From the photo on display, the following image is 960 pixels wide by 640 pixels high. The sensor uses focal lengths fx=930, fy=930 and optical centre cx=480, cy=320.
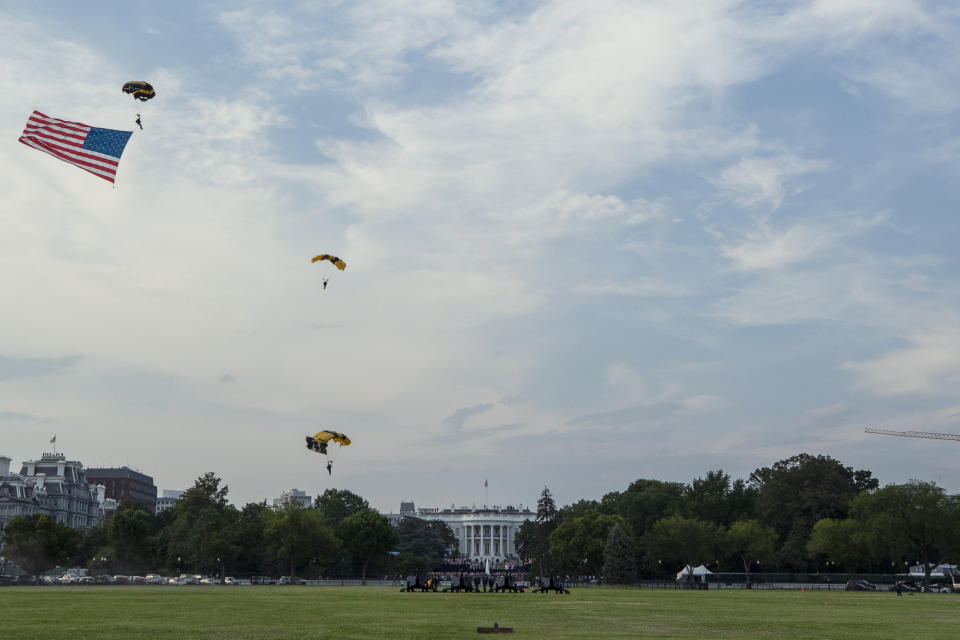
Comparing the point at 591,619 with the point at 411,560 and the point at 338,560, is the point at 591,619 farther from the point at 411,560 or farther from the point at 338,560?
the point at 411,560

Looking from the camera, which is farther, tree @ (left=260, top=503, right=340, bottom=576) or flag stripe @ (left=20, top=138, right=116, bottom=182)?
tree @ (left=260, top=503, right=340, bottom=576)

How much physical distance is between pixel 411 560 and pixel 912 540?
90.9m

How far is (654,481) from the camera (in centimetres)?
16612

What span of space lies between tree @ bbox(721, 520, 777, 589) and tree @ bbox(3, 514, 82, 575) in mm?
91273

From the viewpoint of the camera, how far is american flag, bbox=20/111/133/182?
35.6m

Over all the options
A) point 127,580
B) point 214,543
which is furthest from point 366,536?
point 127,580

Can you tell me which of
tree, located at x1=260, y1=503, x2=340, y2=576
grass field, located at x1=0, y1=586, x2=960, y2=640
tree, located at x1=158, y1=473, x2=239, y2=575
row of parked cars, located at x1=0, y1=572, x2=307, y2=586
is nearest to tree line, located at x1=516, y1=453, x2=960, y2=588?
tree, located at x1=260, y1=503, x2=340, y2=576

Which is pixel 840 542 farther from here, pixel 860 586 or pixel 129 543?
pixel 129 543

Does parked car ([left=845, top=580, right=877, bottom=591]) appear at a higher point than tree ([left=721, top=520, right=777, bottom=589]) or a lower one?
lower

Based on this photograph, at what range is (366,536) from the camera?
149m

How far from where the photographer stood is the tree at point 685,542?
127 metres

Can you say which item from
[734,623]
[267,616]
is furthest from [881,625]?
[267,616]

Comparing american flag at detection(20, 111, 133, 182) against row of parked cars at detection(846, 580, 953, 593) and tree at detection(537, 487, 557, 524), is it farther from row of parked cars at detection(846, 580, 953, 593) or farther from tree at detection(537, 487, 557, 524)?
tree at detection(537, 487, 557, 524)

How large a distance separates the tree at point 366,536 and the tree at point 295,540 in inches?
286
